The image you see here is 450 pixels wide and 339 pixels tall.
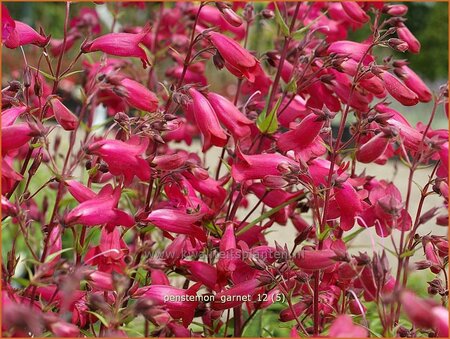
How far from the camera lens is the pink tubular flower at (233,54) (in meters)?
1.79

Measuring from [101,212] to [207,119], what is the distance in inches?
15.4

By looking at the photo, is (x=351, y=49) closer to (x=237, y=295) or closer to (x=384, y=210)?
(x=384, y=210)

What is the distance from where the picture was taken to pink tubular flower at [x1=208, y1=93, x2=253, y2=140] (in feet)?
5.90

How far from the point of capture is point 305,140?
5.67 ft

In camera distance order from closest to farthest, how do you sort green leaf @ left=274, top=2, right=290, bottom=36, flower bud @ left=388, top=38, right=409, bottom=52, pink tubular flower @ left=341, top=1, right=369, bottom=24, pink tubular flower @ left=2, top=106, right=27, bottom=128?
pink tubular flower @ left=2, top=106, right=27, bottom=128 < flower bud @ left=388, top=38, right=409, bottom=52 < green leaf @ left=274, top=2, right=290, bottom=36 < pink tubular flower @ left=341, top=1, right=369, bottom=24

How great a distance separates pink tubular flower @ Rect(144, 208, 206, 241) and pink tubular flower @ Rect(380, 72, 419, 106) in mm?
560

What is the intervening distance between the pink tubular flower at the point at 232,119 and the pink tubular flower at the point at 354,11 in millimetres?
545

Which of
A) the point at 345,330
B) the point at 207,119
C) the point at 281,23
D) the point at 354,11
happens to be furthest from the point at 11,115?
the point at 354,11

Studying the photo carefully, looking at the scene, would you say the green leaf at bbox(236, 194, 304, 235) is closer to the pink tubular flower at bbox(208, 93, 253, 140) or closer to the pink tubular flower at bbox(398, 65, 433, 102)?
the pink tubular flower at bbox(208, 93, 253, 140)

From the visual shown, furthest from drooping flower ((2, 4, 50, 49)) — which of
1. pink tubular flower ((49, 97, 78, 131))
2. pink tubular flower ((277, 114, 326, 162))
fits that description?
pink tubular flower ((277, 114, 326, 162))

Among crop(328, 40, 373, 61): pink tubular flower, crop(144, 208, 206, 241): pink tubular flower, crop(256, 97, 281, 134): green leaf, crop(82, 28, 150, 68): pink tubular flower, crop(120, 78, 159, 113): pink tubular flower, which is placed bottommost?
crop(144, 208, 206, 241): pink tubular flower

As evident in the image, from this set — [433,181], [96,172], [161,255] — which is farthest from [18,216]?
[433,181]

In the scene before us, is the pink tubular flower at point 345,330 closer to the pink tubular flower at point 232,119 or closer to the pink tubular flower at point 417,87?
the pink tubular flower at point 232,119

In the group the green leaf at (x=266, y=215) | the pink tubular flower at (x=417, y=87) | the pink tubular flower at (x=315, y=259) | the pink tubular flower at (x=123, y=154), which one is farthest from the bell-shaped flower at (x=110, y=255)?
the pink tubular flower at (x=417, y=87)
